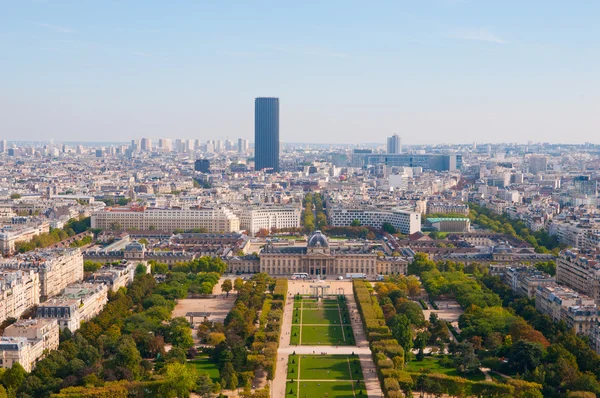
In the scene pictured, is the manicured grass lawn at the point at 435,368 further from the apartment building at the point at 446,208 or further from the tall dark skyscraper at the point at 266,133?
the tall dark skyscraper at the point at 266,133

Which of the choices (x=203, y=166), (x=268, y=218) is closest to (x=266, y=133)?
(x=203, y=166)

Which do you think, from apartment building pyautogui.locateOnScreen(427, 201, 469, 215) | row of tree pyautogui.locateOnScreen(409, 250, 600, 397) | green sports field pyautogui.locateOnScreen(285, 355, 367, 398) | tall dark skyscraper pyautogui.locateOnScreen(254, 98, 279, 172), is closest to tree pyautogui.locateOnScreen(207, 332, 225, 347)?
green sports field pyautogui.locateOnScreen(285, 355, 367, 398)

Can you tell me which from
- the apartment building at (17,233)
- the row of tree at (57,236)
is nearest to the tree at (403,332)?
the row of tree at (57,236)

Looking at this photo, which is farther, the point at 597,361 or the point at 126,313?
the point at 126,313

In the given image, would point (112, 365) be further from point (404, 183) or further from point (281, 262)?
point (404, 183)

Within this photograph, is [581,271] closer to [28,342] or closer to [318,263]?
[318,263]

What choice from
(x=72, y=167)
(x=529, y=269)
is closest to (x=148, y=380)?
(x=529, y=269)
